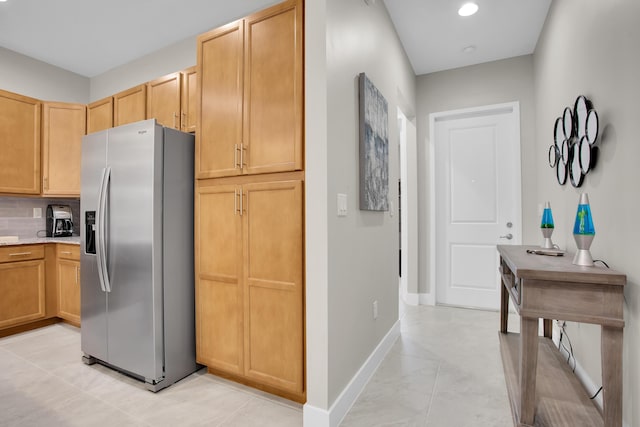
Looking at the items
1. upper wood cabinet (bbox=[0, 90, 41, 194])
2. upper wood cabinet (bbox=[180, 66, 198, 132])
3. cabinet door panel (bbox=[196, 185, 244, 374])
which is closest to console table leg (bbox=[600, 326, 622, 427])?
cabinet door panel (bbox=[196, 185, 244, 374])

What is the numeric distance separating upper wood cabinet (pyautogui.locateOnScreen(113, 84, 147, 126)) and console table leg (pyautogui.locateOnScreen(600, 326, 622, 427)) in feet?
12.2

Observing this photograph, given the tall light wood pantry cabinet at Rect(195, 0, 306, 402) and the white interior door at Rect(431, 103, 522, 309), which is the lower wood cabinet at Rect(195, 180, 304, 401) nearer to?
the tall light wood pantry cabinet at Rect(195, 0, 306, 402)

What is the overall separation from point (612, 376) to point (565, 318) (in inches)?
11.2

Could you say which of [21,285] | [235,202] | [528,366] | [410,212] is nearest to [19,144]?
[21,285]

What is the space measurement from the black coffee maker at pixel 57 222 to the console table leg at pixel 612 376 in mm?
4825

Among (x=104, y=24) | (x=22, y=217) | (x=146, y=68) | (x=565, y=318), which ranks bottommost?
(x=565, y=318)

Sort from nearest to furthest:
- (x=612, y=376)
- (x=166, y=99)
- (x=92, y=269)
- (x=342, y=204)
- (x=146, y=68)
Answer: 1. (x=612, y=376)
2. (x=342, y=204)
3. (x=92, y=269)
4. (x=166, y=99)
5. (x=146, y=68)

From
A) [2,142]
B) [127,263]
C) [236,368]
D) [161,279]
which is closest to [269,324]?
[236,368]

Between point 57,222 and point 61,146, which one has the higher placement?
point 61,146

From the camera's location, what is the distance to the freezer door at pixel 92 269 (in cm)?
238

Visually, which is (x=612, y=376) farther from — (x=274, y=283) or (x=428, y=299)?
(x=428, y=299)

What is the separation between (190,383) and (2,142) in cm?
308

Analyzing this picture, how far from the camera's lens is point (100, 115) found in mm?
3512

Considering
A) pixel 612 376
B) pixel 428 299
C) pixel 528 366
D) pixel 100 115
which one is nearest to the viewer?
pixel 612 376
